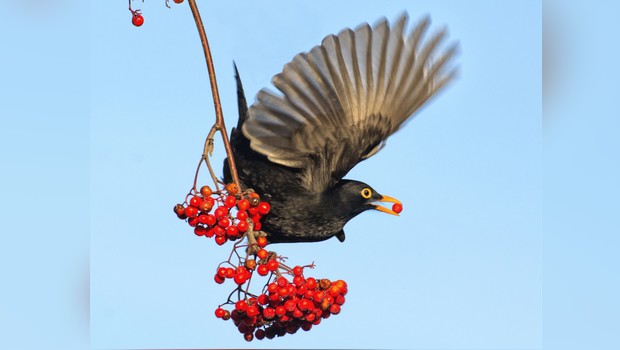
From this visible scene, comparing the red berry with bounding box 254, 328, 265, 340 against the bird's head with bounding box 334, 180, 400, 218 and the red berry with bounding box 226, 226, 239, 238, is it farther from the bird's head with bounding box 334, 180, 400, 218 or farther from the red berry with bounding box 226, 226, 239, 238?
the bird's head with bounding box 334, 180, 400, 218

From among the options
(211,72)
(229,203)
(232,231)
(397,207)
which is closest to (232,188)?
(229,203)

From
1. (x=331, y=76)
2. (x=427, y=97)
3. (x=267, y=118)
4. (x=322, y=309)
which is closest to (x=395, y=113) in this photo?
(x=427, y=97)

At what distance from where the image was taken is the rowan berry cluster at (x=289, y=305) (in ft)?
9.70

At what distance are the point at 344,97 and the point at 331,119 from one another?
118 millimetres

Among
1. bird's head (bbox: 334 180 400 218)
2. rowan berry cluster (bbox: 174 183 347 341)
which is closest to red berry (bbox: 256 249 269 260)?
rowan berry cluster (bbox: 174 183 347 341)

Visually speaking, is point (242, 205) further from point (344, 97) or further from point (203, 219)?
point (344, 97)

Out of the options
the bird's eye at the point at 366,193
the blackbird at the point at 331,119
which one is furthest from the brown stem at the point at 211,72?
the bird's eye at the point at 366,193

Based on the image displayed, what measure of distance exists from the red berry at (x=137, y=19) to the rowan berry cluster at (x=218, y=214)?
2.38 ft

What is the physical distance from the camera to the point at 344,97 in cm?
359

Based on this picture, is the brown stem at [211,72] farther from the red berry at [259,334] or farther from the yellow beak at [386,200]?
the yellow beak at [386,200]

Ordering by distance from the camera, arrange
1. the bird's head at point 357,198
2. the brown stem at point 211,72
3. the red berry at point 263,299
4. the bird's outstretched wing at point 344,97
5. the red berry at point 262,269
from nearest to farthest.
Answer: the brown stem at point 211,72
the red berry at point 262,269
the red berry at point 263,299
the bird's outstretched wing at point 344,97
the bird's head at point 357,198

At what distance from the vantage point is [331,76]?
349cm

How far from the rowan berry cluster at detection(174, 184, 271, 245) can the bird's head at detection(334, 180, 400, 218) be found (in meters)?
0.92

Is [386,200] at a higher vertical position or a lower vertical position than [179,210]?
higher
